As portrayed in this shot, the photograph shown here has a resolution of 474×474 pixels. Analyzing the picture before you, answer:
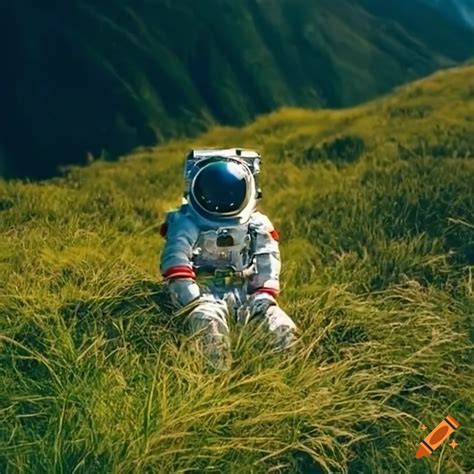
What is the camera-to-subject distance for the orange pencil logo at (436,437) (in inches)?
166

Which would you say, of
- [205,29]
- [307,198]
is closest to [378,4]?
[205,29]

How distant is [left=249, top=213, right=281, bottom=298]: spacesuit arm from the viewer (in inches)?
210

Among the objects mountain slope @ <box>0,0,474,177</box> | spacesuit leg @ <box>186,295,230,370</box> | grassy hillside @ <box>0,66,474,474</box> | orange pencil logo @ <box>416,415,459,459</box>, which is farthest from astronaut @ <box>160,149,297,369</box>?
mountain slope @ <box>0,0,474,177</box>

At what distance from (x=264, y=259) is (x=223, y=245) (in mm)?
240

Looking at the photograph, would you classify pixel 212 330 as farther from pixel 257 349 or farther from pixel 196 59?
pixel 196 59

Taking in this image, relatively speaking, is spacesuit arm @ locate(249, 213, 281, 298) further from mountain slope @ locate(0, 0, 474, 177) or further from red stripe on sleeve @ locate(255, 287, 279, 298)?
mountain slope @ locate(0, 0, 474, 177)

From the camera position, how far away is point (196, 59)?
154 feet

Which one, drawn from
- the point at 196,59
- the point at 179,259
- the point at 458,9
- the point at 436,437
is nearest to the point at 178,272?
the point at 179,259

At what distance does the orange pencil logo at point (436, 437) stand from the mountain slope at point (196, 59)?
36.9m

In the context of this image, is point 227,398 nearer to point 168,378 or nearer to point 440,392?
point 168,378

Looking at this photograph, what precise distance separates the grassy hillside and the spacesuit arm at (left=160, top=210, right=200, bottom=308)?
0.15 m

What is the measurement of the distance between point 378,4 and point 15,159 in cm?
1919

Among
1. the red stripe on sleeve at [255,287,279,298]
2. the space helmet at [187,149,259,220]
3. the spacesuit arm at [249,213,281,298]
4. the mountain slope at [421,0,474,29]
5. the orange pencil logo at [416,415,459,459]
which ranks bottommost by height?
the mountain slope at [421,0,474,29]

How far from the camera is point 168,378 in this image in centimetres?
437
